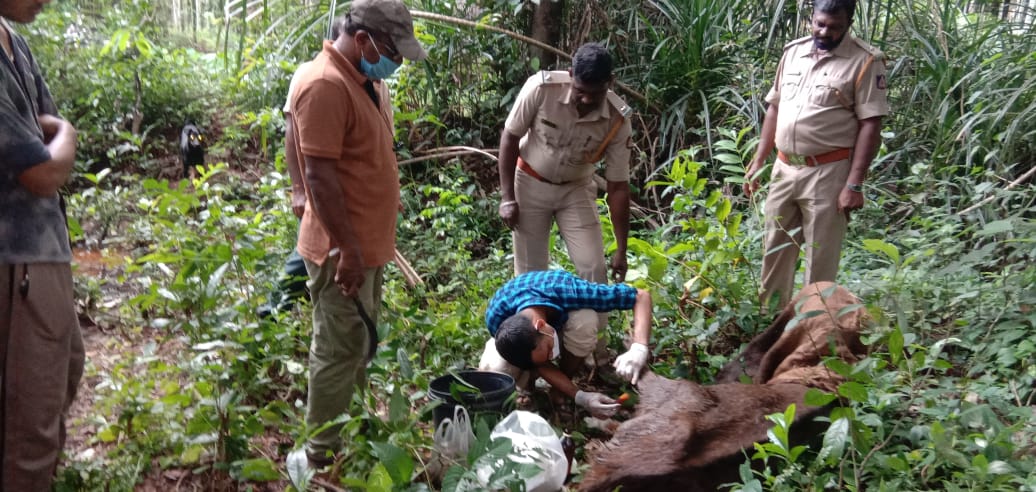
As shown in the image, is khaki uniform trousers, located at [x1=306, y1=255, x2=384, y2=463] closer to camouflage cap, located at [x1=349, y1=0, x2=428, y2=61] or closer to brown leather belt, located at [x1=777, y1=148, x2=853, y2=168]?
camouflage cap, located at [x1=349, y1=0, x2=428, y2=61]

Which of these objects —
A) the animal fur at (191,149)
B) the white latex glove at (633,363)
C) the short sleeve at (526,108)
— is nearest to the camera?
the white latex glove at (633,363)

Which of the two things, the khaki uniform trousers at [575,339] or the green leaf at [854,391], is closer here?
the green leaf at [854,391]

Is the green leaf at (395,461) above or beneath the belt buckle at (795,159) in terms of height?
beneath

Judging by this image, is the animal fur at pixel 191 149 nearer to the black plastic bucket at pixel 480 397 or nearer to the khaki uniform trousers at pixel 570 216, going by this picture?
the khaki uniform trousers at pixel 570 216

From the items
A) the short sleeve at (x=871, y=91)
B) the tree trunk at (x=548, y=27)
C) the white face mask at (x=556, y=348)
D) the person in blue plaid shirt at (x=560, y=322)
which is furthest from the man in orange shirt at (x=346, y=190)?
the tree trunk at (x=548, y=27)

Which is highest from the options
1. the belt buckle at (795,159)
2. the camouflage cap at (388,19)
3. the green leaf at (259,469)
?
the camouflage cap at (388,19)

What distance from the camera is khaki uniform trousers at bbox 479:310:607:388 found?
2991 millimetres

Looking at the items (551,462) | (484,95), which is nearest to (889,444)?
(551,462)

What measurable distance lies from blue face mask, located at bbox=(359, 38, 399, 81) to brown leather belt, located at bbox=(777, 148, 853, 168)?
6.85 feet

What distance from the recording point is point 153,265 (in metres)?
4.27

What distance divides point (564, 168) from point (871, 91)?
4.78 ft

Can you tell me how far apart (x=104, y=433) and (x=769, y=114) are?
3.36m

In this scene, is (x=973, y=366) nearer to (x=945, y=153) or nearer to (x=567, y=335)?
(x=567, y=335)

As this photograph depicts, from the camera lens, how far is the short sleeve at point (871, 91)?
3402mm
